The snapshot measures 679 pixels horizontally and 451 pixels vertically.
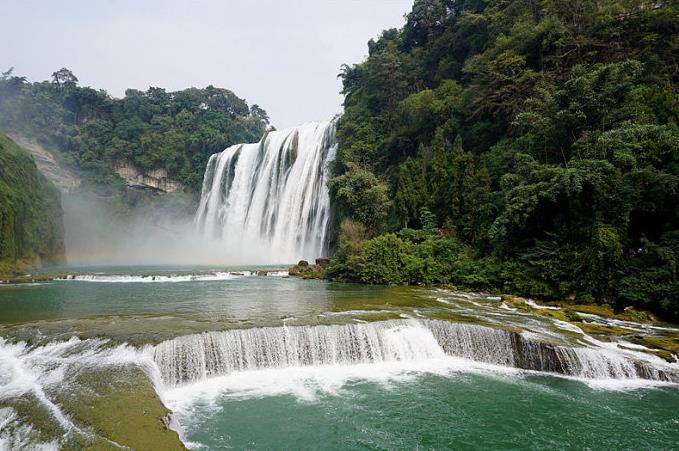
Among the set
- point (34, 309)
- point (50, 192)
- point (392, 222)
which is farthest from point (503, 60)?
point (50, 192)

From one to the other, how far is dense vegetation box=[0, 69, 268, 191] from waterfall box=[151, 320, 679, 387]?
50571 millimetres

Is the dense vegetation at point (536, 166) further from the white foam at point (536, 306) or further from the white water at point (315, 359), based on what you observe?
the white water at point (315, 359)

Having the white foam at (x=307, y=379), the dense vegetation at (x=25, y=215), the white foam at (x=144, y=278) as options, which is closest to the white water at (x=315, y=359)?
the white foam at (x=307, y=379)

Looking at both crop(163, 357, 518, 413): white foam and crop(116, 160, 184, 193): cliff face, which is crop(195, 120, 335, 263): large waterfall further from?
crop(163, 357, 518, 413): white foam

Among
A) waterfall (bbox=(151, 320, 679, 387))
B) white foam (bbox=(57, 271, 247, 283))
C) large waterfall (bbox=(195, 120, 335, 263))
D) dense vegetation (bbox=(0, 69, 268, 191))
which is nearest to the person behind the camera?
waterfall (bbox=(151, 320, 679, 387))

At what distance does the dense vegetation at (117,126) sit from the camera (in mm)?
52062

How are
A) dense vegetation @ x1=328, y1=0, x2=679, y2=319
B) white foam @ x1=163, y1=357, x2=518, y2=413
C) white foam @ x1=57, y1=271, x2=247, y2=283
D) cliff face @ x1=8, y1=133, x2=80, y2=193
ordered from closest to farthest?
white foam @ x1=163, y1=357, x2=518, y2=413, dense vegetation @ x1=328, y1=0, x2=679, y2=319, white foam @ x1=57, y1=271, x2=247, y2=283, cliff face @ x1=8, y1=133, x2=80, y2=193

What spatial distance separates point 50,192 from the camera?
3475 cm

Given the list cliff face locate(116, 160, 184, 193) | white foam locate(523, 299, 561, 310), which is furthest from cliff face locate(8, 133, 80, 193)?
white foam locate(523, 299, 561, 310)

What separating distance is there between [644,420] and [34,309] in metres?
16.2

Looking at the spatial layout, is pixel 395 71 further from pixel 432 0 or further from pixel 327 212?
pixel 327 212

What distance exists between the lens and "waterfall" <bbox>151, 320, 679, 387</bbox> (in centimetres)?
909

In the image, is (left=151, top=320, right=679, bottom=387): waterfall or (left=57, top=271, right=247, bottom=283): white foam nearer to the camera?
(left=151, top=320, right=679, bottom=387): waterfall

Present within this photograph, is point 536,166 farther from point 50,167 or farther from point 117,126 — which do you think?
point 117,126
